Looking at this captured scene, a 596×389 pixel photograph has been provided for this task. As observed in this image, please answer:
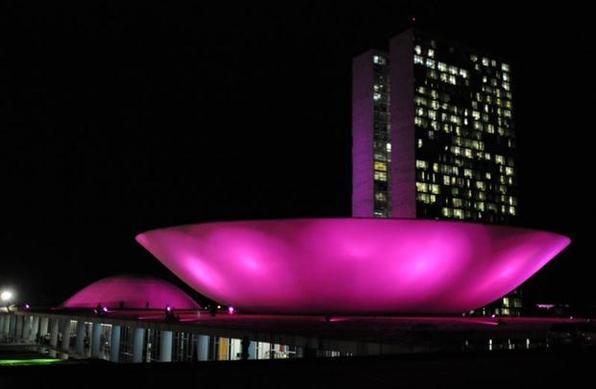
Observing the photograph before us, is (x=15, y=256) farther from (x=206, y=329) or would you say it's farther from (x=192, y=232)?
(x=206, y=329)

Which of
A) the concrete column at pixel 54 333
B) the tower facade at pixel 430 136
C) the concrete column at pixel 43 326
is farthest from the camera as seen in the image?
the tower facade at pixel 430 136

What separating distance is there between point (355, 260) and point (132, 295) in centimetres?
2877

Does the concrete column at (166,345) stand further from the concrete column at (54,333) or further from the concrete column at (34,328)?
the concrete column at (34,328)

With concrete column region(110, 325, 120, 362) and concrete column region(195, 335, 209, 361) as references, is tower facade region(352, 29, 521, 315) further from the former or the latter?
concrete column region(195, 335, 209, 361)

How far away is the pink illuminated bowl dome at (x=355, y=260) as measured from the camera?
2167cm

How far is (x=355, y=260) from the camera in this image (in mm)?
21781

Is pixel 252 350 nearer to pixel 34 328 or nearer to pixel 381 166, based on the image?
pixel 34 328

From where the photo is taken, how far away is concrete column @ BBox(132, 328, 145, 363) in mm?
23875

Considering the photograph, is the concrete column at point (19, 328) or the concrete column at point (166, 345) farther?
the concrete column at point (19, 328)

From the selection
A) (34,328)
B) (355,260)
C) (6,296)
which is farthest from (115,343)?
(6,296)

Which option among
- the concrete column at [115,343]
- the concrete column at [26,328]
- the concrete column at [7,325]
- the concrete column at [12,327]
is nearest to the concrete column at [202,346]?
the concrete column at [115,343]

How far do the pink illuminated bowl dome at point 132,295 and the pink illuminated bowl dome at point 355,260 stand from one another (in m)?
21.8

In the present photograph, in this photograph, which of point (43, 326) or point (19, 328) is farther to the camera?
point (19, 328)

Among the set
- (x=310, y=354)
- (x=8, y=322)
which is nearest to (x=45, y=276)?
(x=8, y=322)
